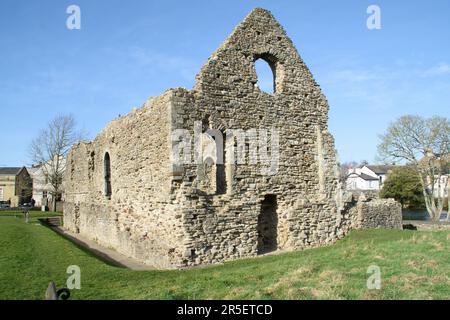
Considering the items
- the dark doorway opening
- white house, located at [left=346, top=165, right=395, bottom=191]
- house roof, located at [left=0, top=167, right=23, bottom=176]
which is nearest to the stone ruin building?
the dark doorway opening

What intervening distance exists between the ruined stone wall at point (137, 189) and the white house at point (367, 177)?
192 ft

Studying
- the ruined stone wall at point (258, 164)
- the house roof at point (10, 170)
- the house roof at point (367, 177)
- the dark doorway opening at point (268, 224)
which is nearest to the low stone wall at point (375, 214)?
the ruined stone wall at point (258, 164)

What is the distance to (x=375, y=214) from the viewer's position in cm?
1773

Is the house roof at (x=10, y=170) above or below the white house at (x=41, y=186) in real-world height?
above

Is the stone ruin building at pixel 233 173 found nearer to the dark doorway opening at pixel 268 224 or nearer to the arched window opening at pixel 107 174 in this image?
the dark doorway opening at pixel 268 224

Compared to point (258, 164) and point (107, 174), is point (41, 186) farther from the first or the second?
point (258, 164)

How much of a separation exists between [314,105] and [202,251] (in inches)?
301

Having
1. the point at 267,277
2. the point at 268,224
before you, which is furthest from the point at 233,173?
the point at 267,277

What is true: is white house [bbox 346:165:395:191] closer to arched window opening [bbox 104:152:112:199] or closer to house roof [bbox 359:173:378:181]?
house roof [bbox 359:173:378:181]

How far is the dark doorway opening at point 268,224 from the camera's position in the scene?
46.8 ft

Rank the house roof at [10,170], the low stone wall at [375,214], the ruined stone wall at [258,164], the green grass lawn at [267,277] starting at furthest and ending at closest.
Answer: the house roof at [10,170], the low stone wall at [375,214], the ruined stone wall at [258,164], the green grass lawn at [267,277]

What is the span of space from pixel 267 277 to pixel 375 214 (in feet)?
35.5
